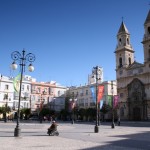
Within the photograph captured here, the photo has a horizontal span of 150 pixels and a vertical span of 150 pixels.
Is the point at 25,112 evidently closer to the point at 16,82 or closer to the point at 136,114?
the point at 136,114

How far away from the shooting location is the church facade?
6594 centimetres

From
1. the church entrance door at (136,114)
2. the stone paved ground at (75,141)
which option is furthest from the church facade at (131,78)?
the stone paved ground at (75,141)

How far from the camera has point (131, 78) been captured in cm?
7100

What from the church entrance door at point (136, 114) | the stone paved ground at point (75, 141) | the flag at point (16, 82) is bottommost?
the stone paved ground at point (75, 141)

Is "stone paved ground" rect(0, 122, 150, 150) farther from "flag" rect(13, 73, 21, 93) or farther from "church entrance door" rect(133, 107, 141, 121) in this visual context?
"church entrance door" rect(133, 107, 141, 121)

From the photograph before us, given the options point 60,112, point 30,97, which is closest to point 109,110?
point 60,112

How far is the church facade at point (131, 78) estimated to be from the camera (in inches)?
2596

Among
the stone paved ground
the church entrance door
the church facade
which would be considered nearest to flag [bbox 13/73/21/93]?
the stone paved ground

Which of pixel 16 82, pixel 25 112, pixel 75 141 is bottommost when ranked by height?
pixel 75 141

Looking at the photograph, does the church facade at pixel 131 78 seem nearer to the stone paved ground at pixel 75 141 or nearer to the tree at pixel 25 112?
the tree at pixel 25 112

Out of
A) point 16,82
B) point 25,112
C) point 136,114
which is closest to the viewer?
point 16,82

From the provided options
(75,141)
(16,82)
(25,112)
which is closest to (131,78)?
(25,112)

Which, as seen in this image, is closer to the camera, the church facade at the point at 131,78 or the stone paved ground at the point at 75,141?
the stone paved ground at the point at 75,141

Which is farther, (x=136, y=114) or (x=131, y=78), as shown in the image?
(x=131, y=78)
